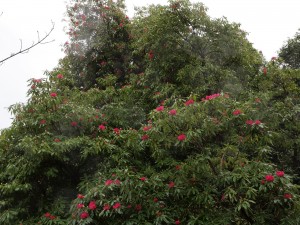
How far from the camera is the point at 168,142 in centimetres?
428

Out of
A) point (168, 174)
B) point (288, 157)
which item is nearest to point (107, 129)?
point (168, 174)

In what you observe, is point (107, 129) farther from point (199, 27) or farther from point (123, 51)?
point (123, 51)

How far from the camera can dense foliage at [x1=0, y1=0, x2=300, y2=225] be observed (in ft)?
13.7

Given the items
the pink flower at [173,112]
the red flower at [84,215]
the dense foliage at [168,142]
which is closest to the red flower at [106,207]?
the dense foliage at [168,142]

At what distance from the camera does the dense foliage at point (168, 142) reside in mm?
4164

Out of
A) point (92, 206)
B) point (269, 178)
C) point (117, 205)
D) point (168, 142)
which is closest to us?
point (269, 178)

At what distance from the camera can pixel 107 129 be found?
5590 millimetres

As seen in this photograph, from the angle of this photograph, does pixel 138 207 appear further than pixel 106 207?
Yes

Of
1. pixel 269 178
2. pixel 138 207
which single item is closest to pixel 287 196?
pixel 269 178

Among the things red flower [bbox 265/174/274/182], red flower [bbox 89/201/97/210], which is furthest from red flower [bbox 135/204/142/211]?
red flower [bbox 265/174/274/182]

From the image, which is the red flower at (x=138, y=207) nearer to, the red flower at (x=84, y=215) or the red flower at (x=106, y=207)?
A: the red flower at (x=106, y=207)

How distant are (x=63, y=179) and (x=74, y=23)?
529cm

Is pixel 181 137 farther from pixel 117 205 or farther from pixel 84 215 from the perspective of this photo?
pixel 84 215

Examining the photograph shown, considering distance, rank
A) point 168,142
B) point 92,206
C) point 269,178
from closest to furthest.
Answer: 1. point 269,178
2. point 92,206
3. point 168,142
